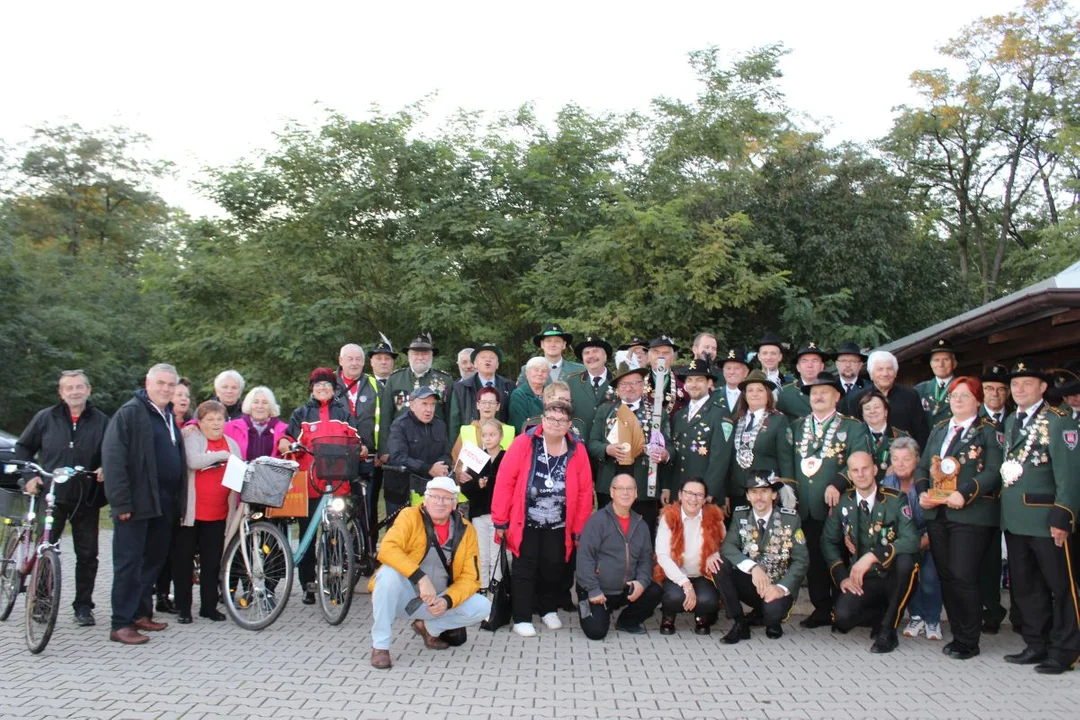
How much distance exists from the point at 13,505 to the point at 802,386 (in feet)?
20.5

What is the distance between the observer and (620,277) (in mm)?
15352

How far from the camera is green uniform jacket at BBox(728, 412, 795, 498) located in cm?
741

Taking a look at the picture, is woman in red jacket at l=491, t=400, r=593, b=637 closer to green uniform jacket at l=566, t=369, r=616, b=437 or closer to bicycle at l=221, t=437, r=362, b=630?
green uniform jacket at l=566, t=369, r=616, b=437

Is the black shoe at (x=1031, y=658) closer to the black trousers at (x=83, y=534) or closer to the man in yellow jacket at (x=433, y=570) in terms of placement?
the man in yellow jacket at (x=433, y=570)

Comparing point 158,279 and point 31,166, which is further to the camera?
point 31,166

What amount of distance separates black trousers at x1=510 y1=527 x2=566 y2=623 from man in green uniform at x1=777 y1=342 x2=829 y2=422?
7.65ft

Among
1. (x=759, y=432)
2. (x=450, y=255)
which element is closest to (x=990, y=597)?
(x=759, y=432)

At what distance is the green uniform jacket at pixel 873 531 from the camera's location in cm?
681

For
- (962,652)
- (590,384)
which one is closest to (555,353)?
(590,384)

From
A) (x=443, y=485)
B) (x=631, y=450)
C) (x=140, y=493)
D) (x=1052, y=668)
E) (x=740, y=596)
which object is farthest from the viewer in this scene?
(x=631, y=450)

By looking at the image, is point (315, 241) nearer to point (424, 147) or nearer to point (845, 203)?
point (424, 147)

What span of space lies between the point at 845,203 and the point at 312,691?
15.9 metres

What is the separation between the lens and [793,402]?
8.27 m

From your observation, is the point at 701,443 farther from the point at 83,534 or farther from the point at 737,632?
the point at 83,534
